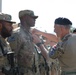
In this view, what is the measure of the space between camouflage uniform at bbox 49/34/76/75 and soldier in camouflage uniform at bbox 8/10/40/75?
2.07ft

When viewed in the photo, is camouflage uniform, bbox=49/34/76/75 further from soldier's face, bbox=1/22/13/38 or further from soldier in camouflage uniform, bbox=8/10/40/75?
soldier's face, bbox=1/22/13/38

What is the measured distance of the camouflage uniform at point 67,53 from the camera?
5.01m

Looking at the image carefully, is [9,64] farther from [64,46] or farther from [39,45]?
[39,45]

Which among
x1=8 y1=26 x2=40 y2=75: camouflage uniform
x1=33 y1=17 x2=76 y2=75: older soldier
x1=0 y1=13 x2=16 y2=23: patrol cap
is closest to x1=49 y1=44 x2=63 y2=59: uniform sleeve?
x1=33 y1=17 x2=76 y2=75: older soldier

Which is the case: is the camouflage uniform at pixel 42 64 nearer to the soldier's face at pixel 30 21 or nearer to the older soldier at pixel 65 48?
the soldier's face at pixel 30 21

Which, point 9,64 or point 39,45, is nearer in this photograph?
point 9,64

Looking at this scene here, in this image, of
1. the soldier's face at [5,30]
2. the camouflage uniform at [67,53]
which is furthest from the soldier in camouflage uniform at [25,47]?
the camouflage uniform at [67,53]

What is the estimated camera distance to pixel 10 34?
17.3 ft

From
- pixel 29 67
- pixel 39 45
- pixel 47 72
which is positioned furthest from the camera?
pixel 47 72

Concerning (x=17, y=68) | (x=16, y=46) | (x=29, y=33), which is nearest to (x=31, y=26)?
(x=29, y=33)

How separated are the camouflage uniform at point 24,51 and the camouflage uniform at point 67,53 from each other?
624mm

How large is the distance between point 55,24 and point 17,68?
0.93m

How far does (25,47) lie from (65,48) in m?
0.83

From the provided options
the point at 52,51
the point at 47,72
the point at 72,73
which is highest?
the point at 52,51
